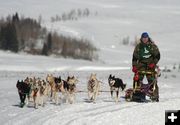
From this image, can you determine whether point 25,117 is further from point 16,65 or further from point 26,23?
point 26,23

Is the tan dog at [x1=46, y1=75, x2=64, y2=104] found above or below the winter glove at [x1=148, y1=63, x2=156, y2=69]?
below

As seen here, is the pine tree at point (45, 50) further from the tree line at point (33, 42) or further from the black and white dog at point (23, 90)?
the black and white dog at point (23, 90)

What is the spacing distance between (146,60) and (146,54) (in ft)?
0.64

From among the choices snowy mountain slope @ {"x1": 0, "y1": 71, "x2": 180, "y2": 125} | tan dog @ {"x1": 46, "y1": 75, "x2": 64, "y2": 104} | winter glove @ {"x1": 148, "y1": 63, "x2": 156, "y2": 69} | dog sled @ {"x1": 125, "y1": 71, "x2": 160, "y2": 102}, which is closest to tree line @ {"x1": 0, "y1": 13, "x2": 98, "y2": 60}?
tan dog @ {"x1": 46, "y1": 75, "x2": 64, "y2": 104}

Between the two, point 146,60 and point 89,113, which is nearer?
point 89,113

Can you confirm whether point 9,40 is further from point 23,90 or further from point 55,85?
point 23,90

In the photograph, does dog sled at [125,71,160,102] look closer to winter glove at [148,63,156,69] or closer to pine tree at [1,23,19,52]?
winter glove at [148,63,156,69]

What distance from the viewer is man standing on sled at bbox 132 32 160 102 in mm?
18750

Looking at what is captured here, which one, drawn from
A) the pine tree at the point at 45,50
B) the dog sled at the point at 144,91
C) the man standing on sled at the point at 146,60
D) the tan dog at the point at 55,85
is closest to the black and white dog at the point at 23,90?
the tan dog at the point at 55,85

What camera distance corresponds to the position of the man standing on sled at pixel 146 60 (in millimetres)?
18750

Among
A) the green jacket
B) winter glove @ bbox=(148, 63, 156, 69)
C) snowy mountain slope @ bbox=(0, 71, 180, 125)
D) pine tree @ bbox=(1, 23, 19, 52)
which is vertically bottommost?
snowy mountain slope @ bbox=(0, 71, 180, 125)

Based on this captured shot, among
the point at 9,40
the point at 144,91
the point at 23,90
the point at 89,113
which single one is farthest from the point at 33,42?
the point at 89,113

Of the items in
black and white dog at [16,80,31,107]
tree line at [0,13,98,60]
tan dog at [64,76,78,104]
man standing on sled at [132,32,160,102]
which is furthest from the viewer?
tree line at [0,13,98,60]

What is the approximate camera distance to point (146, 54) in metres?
18.9
